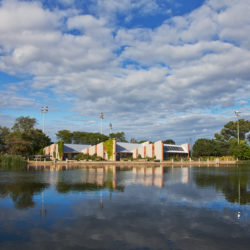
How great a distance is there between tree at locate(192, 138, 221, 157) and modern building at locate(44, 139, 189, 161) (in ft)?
10.7

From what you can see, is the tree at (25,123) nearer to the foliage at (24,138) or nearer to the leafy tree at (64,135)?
the foliage at (24,138)

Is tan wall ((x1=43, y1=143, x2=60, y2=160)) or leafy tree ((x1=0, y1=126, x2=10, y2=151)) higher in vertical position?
leafy tree ((x1=0, y1=126, x2=10, y2=151))

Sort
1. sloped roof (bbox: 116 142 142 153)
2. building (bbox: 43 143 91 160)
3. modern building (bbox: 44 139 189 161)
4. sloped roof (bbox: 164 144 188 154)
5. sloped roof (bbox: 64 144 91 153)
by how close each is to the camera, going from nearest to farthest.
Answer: modern building (bbox: 44 139 189 161) → building (bbox: 43 143 91 160) → sloped roof (bbox: 116 142 142 153) → sloped roof (bbox: 164 144 188 154) → sloped roof (bbox: 64 144 91 153)

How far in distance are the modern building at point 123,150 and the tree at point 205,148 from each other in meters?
3.26

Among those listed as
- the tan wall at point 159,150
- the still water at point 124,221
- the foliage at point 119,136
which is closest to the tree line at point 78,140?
the foliage at point 119,136

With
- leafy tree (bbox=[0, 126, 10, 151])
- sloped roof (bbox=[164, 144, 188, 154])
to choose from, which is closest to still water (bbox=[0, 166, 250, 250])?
sloped roof (bbox=[164, 144, 188, 154])

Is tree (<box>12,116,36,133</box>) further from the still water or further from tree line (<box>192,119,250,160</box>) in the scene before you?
the still water

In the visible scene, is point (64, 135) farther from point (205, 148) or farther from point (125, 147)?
point (205, 148)

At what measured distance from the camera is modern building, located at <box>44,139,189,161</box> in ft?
199

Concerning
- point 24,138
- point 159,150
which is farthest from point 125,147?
point 24,138

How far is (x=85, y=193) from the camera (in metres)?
14.5

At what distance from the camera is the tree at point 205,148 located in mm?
66312

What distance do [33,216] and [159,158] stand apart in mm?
52119

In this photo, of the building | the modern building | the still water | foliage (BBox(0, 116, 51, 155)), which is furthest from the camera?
the building
